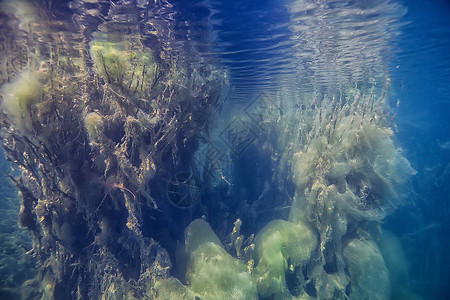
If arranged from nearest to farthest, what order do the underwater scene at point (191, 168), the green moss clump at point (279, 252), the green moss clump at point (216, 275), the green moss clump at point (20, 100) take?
the green moss clump at point (216, 275)
the green moss clump at point (20, 100)
the underwater scene at point (191, 168)
the green moss clump at point (279, 252)

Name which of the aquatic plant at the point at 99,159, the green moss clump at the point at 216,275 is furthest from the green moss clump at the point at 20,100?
the green moss clump at the point at 216,275

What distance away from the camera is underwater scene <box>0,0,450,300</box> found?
4875mm

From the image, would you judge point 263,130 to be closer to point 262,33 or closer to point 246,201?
point 246,201

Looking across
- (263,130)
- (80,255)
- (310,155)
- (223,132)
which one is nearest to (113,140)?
(80,255)

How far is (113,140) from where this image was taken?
499 cm

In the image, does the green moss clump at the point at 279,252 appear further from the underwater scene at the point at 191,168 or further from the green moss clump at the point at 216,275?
the green moss clump at the point at 216,275

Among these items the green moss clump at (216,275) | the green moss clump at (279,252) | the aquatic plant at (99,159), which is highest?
the aquatic plant at (99,159)

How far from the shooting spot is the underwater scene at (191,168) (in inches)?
192

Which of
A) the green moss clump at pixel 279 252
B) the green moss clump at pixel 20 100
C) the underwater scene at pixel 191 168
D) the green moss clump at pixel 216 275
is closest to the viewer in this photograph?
the green moss clump at pixel 216 275

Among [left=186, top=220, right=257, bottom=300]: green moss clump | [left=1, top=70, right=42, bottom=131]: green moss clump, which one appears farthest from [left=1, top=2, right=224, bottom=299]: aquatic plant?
[left=186, top=220, right=257, bottom=300]: green moss clump

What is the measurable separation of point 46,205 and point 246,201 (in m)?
5.74

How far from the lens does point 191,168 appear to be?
614 cm

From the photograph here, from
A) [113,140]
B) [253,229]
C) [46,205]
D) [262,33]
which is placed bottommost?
[253,229]

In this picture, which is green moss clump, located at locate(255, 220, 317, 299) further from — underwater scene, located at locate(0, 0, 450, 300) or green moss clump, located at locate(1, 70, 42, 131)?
green moss clump, located at locate(1, 70, 42, 131)
